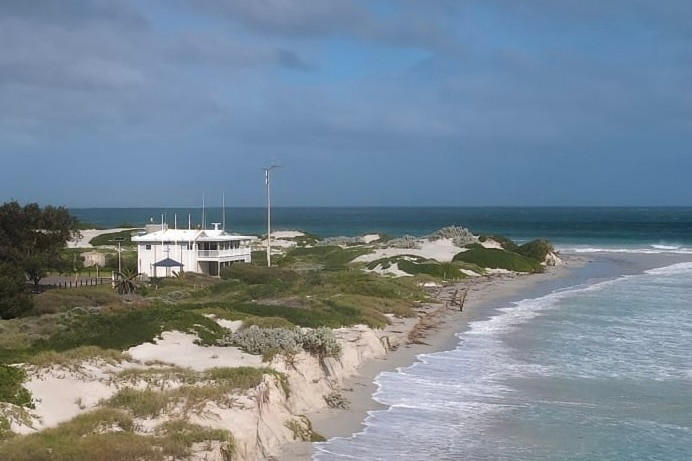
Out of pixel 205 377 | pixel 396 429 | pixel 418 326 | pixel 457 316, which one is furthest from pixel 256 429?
pixel 457 316

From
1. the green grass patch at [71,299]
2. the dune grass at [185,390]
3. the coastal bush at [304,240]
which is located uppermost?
the coastal bush at [304,240]

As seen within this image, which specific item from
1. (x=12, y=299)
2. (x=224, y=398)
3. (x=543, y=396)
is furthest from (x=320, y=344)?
(x=12, y=299)

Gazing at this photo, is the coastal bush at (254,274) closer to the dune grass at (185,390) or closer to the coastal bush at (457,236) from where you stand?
the dune grass at (185,390)

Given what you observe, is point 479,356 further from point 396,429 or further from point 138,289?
point 138,289

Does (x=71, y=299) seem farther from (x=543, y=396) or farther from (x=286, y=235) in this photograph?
(x=286, y=235)

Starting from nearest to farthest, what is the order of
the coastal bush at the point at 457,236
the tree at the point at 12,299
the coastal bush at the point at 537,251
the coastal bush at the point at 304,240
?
the tree at the point at 12,299 < the coastal bush at the point at 537,251 < the coastal bush at the point at 457,236 < the coastal bush at the point at 304,240

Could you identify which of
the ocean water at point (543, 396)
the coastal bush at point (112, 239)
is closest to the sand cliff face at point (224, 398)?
the ocean water at point (543, 396)

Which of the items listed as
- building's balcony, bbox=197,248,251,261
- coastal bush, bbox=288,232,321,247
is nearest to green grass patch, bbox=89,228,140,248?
coastal bush, bbox=288,232,321,247

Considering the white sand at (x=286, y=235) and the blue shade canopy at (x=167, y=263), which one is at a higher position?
the white sand at (x=286, y=235)
